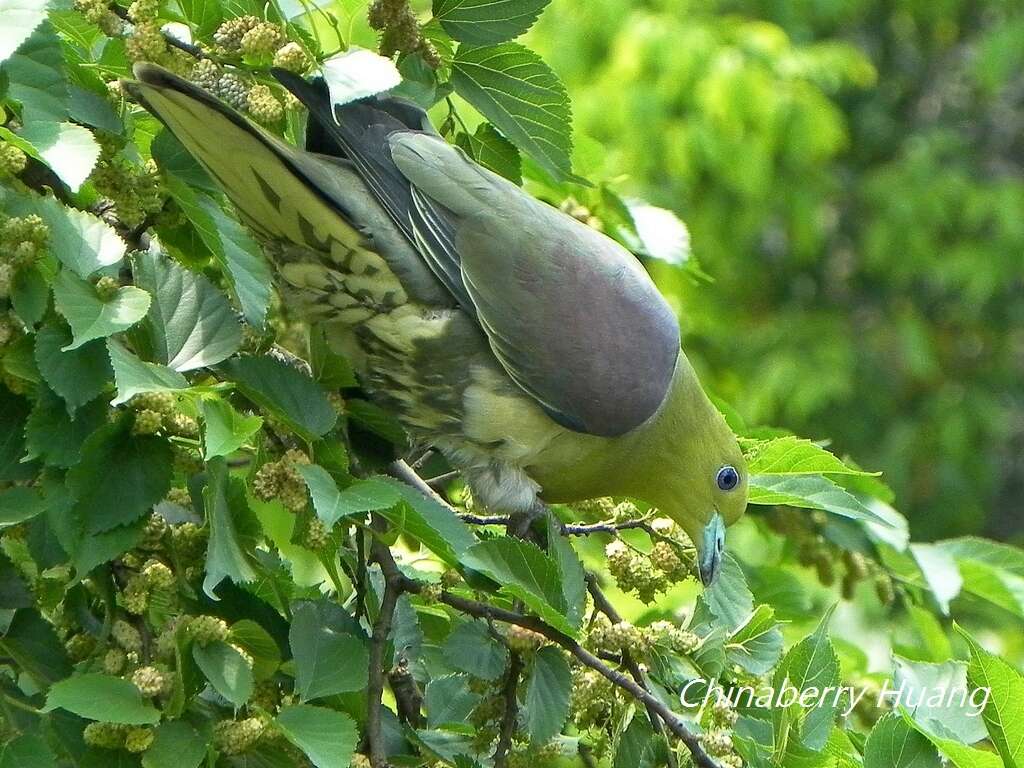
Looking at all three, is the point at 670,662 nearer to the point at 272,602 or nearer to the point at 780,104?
the point at 272,602

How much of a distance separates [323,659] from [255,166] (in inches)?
33.7

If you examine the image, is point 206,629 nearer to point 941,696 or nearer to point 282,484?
point 282,484

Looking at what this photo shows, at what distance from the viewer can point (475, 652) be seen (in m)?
1.97

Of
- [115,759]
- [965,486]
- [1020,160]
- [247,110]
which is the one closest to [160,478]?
[115,759]

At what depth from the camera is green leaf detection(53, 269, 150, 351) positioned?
1637 mm

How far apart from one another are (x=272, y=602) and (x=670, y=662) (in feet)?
1.99

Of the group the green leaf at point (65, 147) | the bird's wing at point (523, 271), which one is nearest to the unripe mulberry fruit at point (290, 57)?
the green leaf at point (65, 147)

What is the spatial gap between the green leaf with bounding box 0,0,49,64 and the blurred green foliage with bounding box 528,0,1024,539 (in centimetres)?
681

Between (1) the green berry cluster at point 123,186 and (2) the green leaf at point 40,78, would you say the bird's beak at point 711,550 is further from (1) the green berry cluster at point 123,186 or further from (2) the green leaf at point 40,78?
(2) the green leaf at point 40,78

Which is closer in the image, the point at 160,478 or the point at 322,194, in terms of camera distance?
the point at 160,478

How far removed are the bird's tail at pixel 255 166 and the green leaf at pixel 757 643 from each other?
3.29ft

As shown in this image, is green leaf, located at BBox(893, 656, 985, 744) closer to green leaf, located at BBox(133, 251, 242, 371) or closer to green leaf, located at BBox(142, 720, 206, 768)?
green leaf, located at BBox(142, 720, 206, 768)

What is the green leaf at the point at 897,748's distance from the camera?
6.11 ft

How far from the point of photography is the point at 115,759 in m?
1.68
